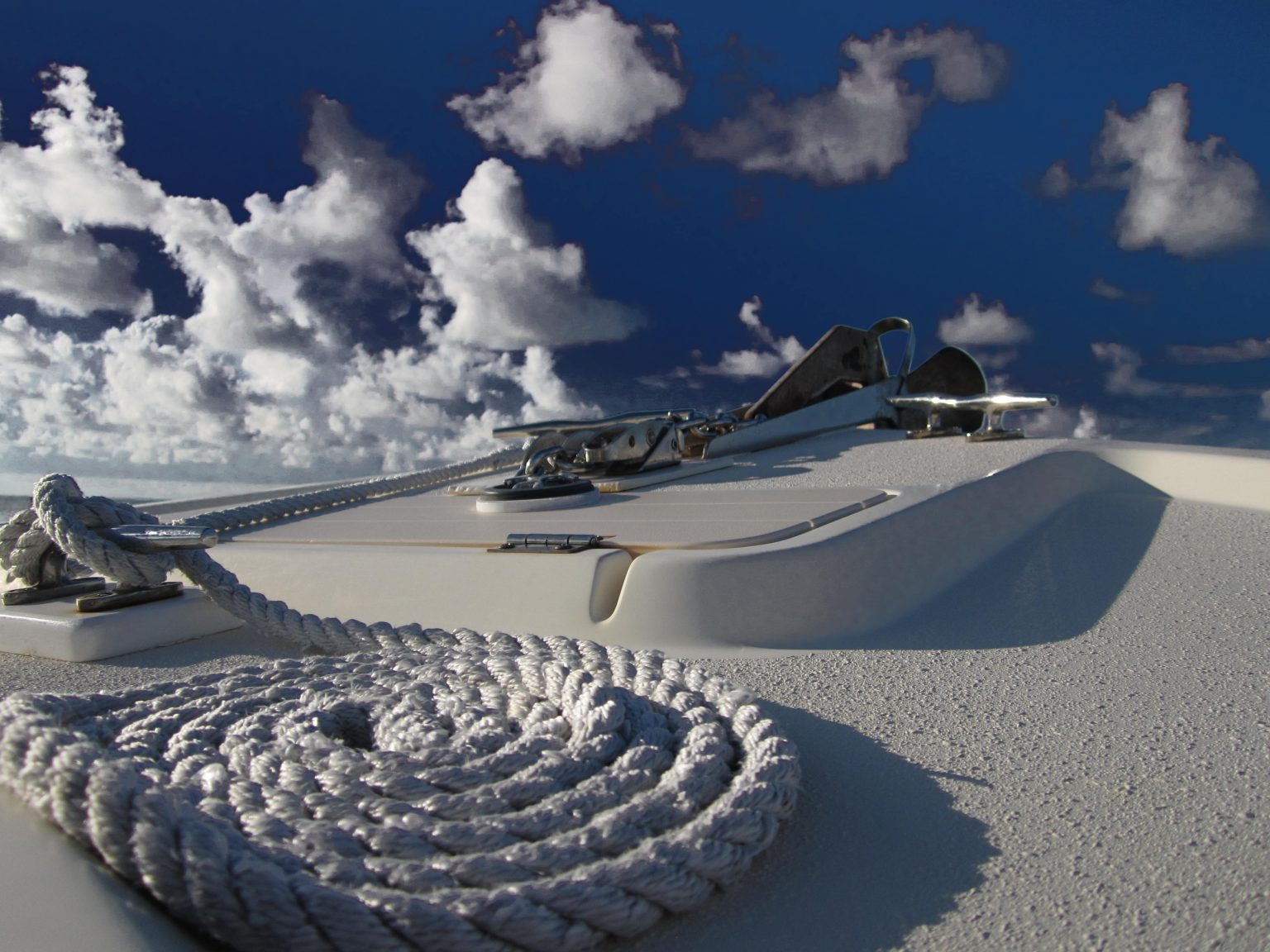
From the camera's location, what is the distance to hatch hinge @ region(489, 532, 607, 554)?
2.08m

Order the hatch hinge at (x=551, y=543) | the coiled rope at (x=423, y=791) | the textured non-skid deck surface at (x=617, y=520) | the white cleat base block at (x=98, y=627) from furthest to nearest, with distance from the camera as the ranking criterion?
the textured non-skid deck surface at (x=617, y=520) → the hatch hinge at (x=551, y=543) → the white cleat base block at (x=98, y=627) → the coiled rope at (x=423, y=791)

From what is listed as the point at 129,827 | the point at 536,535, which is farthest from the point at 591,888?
the point at 536,535

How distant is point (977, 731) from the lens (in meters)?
1.43

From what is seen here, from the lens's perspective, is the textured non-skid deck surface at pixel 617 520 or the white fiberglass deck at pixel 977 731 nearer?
the white fiberglass deck at pixel 977 731

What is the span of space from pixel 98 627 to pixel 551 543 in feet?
3.07

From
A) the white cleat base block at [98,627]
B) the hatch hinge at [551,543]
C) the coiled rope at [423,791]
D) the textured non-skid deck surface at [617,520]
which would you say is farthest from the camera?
the textured non-skid deck surface at [617,520]

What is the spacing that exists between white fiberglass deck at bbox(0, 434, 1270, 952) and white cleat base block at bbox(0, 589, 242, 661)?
0.05 meters

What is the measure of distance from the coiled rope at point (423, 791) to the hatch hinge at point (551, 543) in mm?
471

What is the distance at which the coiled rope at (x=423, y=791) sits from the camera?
860 millimetres

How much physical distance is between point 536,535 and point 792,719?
2.72 ft

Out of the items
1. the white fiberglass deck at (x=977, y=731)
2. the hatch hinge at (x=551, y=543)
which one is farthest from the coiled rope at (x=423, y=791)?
the hatch hinge at (x=551, y=543)

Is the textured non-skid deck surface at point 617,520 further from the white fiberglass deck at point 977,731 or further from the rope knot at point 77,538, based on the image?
the rope knot at point 77,538

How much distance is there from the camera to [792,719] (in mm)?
1494

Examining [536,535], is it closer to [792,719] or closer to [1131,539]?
[792,719]
